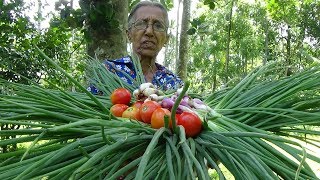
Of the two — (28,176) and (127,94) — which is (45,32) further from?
(28,176)

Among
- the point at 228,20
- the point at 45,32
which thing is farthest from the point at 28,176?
the point at 228,20

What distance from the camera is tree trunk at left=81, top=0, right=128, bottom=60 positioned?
2.14 meters

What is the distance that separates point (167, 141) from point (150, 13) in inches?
39.3

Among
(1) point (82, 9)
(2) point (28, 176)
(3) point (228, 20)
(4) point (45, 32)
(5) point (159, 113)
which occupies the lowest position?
(2) point (28, 176)

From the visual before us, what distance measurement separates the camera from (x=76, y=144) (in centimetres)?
76

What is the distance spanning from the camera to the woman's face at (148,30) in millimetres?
1705

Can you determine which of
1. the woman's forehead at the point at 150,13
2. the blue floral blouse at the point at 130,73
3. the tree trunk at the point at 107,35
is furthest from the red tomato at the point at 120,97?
the tree trunk at the point at 107,35

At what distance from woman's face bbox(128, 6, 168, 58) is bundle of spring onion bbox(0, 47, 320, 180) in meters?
0.65

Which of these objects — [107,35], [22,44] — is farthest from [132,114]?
[22,44]

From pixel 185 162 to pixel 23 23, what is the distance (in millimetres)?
2830

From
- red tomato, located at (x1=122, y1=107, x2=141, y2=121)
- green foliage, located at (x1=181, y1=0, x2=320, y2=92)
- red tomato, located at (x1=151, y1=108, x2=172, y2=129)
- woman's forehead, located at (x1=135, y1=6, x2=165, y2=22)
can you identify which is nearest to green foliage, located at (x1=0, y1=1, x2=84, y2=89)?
woman's forehead, located at (x1=135, y1=6, x2=165, y2=22)

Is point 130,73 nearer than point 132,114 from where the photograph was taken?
No

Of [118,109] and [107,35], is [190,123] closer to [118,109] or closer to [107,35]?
[118,109]

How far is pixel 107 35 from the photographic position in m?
2.17
